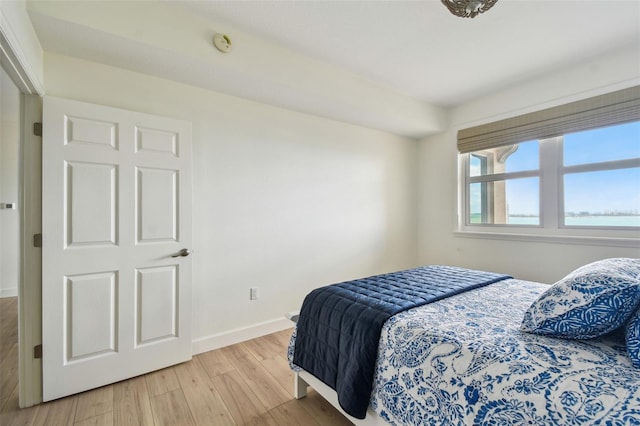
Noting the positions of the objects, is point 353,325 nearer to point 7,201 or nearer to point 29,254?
point 29,254

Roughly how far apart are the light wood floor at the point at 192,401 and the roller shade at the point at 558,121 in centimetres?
315

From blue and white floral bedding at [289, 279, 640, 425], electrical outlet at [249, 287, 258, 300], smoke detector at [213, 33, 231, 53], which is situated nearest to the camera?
blue and white floral bedding at [289, 279, 640, 425]

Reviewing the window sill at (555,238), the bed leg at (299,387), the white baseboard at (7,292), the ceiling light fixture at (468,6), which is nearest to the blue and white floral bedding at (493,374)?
the bed leg at (299,387)

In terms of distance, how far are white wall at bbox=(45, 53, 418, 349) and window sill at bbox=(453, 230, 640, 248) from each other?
1037mm

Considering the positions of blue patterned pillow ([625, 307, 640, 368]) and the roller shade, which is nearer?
blue patterned pillow ([625, 307, 640, 368])

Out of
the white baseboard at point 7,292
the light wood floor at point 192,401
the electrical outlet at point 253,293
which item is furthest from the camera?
the white baseboard at point 7,292

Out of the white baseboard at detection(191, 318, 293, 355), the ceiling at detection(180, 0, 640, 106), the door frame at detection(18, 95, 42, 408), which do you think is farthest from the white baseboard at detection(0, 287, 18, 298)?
the ceiling at detection(180, 0, 640, 106)

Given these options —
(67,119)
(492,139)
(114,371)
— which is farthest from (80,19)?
(492,139)

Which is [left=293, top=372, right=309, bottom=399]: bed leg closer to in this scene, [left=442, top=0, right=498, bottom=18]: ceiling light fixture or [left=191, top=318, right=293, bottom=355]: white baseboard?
[left=191, top=318, right=293, bottom=355]: white baseboard

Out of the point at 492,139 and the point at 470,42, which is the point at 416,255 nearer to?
the point at 492,139

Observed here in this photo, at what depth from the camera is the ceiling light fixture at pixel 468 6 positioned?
1.50m

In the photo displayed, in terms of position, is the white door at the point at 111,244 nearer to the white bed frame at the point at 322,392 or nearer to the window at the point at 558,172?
the white bed frame at the point at 322,392

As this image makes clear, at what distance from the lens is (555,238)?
2.79m

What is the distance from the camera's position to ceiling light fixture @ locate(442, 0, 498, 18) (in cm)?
150
